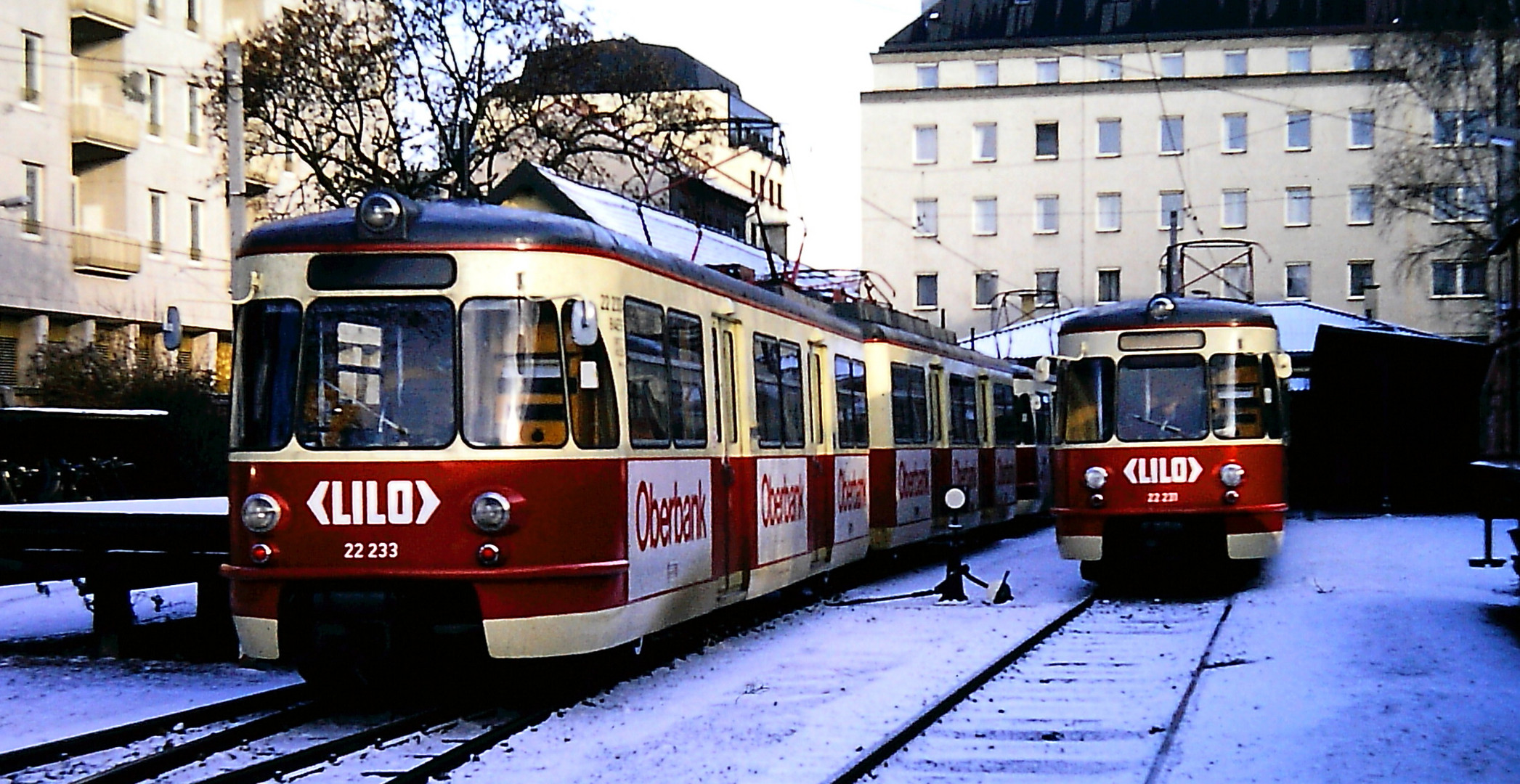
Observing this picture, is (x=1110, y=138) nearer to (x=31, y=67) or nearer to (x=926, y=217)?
(x=926, y=217)

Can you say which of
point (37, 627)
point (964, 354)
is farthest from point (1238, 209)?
point (37, 627)

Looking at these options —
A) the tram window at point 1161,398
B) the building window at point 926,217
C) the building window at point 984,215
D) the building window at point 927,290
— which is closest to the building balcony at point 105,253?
the tram window at point 1161,398

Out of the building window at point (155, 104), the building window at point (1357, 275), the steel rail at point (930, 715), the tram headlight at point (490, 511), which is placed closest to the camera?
the steel rail at point (930, 715)

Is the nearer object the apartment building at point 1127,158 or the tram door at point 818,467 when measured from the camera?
the tram door at point 818,467

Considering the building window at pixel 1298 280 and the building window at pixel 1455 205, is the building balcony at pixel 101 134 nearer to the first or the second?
the building window at pixel 1455 205

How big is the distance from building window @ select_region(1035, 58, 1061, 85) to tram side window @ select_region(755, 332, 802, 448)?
203ft

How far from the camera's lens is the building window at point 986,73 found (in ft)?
250

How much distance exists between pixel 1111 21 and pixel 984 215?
946 cm

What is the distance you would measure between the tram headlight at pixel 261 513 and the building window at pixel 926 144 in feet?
216

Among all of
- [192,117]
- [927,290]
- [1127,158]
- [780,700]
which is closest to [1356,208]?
[1127,158]

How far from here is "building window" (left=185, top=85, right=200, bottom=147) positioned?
43.5 meters

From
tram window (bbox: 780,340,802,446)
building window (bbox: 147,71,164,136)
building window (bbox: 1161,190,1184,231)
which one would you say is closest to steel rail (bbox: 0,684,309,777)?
tram window (bbox: 780,340,802,446)

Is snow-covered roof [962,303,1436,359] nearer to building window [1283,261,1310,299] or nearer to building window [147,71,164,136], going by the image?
building window [147,71,164,136]

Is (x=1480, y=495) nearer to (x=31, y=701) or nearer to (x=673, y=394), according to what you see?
(x=673, y=394)
